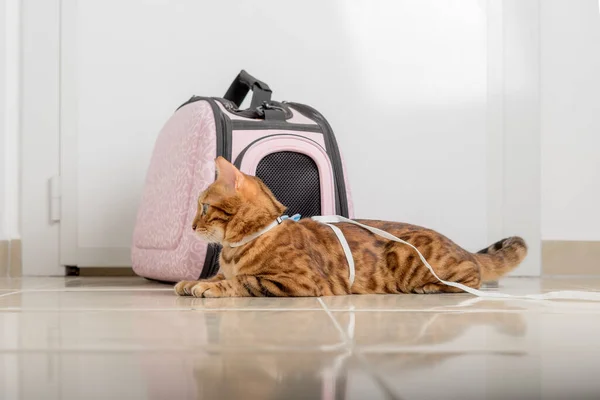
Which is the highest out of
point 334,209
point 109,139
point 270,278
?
point 109,139

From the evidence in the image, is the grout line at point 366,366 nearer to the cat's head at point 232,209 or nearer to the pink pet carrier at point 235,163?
the cat's head at point 232,209

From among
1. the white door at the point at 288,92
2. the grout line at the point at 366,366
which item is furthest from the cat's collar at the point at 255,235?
the white door at the point at 288,92

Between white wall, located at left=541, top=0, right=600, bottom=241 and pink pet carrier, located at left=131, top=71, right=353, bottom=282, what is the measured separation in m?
0.96

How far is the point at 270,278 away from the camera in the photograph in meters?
1.45

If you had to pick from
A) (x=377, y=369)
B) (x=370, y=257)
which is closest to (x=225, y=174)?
(x=370, y=257)

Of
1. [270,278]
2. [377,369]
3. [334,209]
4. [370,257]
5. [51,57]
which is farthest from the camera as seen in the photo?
[51,57]

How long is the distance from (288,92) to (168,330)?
169 centimetres

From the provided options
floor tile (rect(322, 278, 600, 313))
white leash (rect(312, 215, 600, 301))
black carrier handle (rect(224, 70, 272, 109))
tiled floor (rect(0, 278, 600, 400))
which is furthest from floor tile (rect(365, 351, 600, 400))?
black carrier handle (rect(224, 70, 272, 109))

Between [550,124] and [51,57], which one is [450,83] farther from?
[51,57]

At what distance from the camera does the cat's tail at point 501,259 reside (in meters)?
1.80

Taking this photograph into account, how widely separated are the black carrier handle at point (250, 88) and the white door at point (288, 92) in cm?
31

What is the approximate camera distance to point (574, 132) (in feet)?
8.36

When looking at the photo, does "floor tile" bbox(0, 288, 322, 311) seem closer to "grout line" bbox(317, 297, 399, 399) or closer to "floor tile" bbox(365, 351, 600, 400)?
"grout line" bbox(317, 297, 399, 399)

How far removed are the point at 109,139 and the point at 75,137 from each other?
0.12 meters
